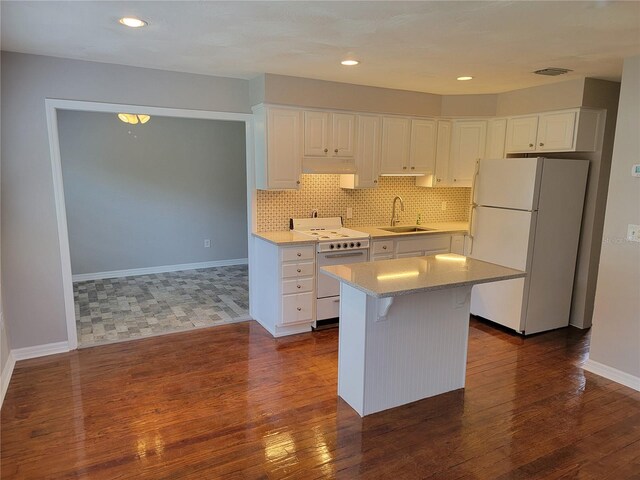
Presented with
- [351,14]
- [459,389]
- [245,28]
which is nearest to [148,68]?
[245,28]

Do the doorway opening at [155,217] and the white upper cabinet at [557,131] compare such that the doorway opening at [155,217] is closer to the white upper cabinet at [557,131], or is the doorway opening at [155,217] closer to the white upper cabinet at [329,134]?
the white upper cabinet at [329,134]

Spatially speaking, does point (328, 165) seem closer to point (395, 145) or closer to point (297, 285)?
point (395, 145)

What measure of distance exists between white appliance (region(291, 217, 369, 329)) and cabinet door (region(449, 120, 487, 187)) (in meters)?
1.48

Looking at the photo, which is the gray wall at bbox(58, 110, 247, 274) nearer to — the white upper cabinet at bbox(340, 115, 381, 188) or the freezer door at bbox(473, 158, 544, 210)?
the white upper cabinet at bbox(340, 115, 381, 188)

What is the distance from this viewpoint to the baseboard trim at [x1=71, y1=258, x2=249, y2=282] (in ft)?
19.4

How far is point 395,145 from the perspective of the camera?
471 cm

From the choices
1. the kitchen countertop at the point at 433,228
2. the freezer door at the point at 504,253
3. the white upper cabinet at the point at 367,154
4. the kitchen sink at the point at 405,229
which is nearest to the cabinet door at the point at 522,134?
the freezer door at the point at 504,253

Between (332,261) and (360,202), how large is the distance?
110cm

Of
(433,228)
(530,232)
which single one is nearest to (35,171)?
(433,228)

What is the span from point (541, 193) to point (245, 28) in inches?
119

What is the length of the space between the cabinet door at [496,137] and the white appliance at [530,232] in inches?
17.8

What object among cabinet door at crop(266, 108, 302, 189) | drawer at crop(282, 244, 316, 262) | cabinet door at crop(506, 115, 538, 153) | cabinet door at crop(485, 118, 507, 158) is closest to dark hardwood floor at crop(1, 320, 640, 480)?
drawer at crop(282, 244, 316, 262)

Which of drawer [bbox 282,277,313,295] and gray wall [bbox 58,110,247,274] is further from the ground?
gray wall [bbox 58,110,247,274]

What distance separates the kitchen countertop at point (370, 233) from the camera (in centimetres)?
404
